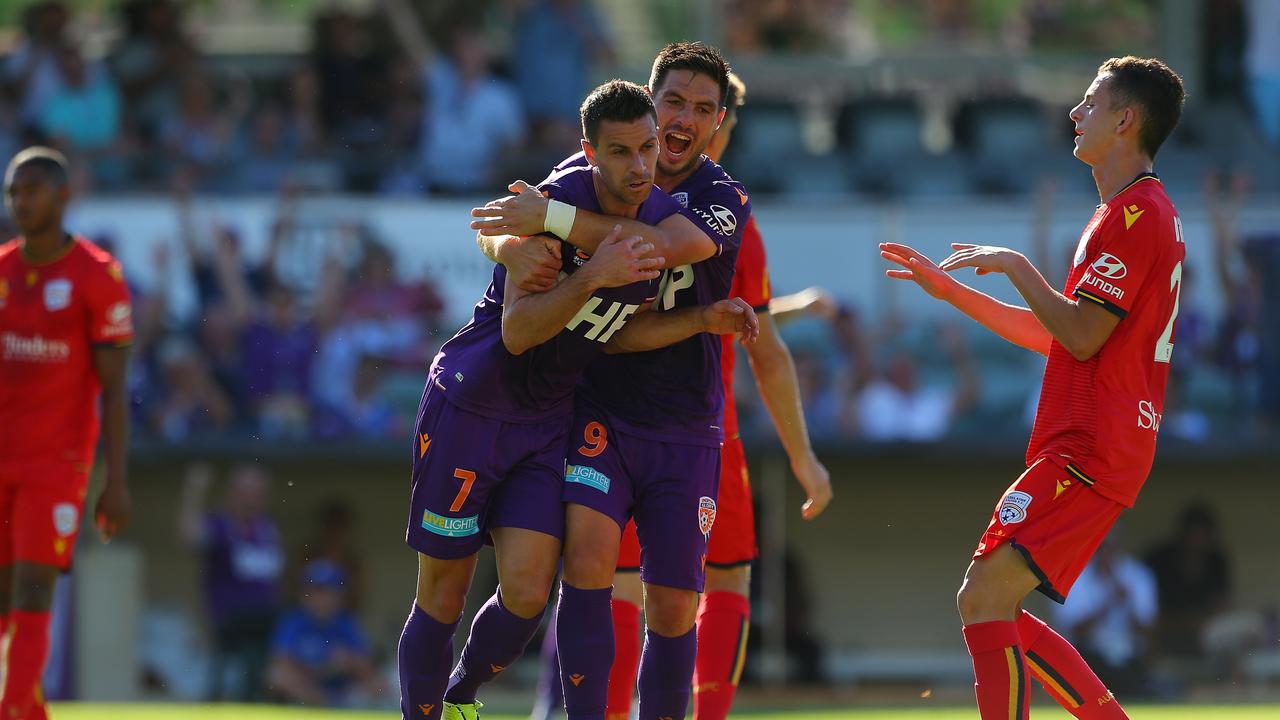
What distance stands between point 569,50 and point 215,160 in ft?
10.4

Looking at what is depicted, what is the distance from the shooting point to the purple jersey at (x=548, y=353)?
5.44m

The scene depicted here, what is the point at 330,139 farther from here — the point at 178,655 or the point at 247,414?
the point at 178,655

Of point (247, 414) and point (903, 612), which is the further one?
point (903, 612)

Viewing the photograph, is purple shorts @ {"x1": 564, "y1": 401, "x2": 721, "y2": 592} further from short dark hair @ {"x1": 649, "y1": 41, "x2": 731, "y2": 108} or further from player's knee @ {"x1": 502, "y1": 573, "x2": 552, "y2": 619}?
short dark hair @ {"x1": 649, "y1": 41, "x2": 731, "y2": 108}

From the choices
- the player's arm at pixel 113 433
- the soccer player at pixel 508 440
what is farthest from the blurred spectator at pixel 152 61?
the soccer player at pixel 508 440

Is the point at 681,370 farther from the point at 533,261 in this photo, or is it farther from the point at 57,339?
the point at 57,339

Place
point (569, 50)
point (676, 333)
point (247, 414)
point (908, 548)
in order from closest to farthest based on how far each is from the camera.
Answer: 1. point (676, 333)
2. point (247, 414)
3. point (908, 548)
4. point (569, 50)

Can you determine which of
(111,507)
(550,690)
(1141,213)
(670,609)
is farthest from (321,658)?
(1141,213)

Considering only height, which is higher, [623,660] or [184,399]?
[623,660]

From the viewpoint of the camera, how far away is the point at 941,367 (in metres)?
12.7

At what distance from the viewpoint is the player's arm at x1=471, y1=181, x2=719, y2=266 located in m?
5.28

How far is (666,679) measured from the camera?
5527mm

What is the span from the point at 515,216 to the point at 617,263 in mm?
369

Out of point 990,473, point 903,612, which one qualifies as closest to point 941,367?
point 990,473
